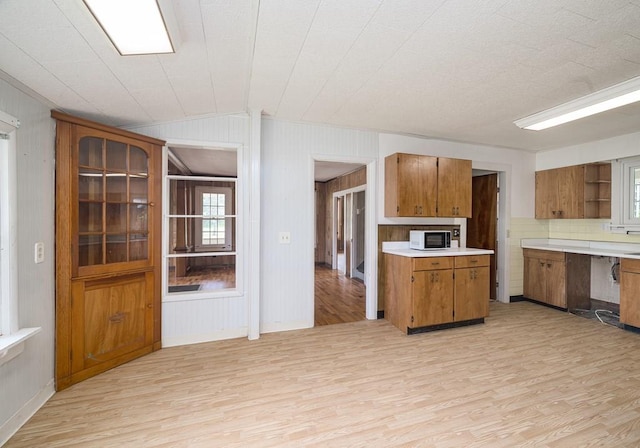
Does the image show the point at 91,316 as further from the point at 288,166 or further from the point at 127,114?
the point at 288,166

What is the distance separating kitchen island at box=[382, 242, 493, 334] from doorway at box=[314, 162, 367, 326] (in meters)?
0.75

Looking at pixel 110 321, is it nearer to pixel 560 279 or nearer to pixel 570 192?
pixel 560 279

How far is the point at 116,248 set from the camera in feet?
8.13

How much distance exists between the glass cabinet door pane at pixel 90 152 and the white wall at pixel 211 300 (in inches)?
21.2

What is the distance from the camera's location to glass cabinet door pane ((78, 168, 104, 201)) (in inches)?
88.0

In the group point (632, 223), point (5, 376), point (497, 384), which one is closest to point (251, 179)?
point (5, 376)

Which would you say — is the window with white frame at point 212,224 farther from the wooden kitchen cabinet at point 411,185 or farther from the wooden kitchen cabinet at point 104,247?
the wooden kitchen cabinet at point 411,185

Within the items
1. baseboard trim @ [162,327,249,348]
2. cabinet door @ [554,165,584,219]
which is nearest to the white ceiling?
cabinet door @ [554,165,584,219]

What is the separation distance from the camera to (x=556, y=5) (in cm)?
148

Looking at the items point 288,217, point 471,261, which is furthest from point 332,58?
point 471,261

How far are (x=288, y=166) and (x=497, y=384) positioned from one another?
2939mm

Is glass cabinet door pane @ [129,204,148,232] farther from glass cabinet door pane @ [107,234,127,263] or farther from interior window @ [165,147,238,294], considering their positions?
interior window @ [165,147,238,294]

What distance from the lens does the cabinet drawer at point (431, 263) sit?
3.15 m

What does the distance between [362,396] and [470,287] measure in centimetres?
211
